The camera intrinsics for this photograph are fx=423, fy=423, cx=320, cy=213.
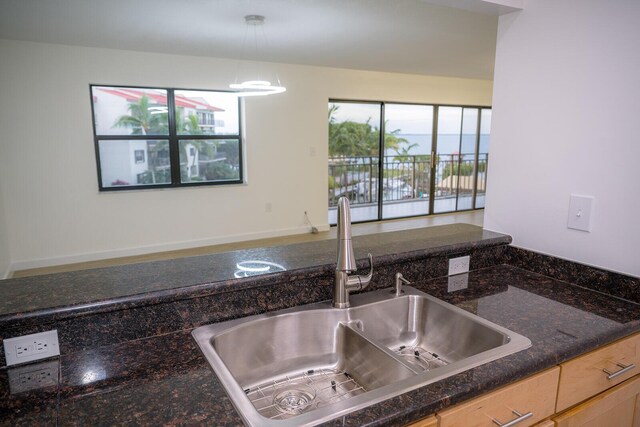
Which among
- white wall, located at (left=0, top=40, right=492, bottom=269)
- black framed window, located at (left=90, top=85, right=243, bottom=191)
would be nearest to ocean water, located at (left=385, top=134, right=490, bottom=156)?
white wall, located at (left=0, top=40, right=492, bottom=269)

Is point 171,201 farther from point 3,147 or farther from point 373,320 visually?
point 373,320

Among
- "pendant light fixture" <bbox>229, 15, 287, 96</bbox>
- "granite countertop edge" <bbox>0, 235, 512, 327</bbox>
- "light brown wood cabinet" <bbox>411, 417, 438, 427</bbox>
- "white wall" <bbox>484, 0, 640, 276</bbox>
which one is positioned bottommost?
"light brown wood cabinet" <bbox>411, 417, 438, 427</bbox>

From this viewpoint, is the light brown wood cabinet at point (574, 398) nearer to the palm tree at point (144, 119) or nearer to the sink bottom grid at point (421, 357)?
the sink bottom grid at point (421, 357)

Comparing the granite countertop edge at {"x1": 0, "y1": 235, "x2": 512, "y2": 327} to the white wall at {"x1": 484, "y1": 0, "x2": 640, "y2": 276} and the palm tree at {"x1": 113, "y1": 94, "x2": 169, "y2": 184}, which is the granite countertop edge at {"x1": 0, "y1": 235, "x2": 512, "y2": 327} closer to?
the white wall at {"x1": 484, "y1": 0, "x2": 640, "y2": 276}

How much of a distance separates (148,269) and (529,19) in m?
1.75

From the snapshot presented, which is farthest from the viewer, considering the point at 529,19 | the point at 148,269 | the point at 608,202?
the point at 529,19

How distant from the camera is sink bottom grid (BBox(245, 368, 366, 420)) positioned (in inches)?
44.4

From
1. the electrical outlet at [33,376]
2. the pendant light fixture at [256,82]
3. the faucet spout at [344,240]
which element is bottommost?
the electrical outlet at [33,376]

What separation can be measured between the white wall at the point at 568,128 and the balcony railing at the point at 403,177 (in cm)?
483

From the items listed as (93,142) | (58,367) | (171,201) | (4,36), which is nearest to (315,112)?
Result: (171,201)

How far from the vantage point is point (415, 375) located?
1.00m

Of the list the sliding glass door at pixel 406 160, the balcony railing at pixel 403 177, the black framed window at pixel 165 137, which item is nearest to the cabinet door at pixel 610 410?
the black framed window at pixel 165 137

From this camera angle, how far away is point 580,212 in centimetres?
160

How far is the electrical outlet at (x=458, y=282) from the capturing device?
1.61 metres
